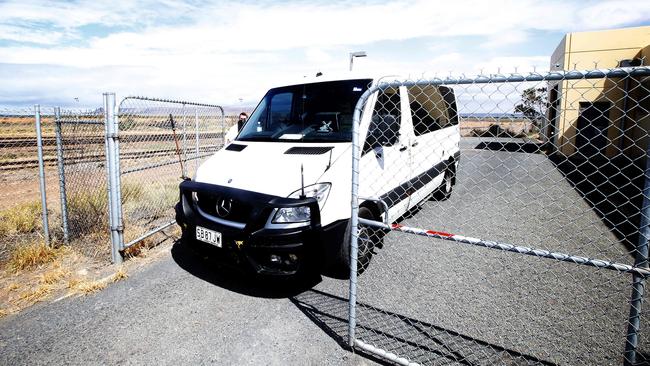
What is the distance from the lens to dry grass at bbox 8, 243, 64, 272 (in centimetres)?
428

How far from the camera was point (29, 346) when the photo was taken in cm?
289

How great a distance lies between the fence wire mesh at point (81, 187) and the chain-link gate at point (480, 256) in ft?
11.5

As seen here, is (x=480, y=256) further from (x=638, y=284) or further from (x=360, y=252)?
(x=638, y=284)

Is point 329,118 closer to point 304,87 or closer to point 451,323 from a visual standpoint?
point 304,87

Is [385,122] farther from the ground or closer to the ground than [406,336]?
farther from the ground

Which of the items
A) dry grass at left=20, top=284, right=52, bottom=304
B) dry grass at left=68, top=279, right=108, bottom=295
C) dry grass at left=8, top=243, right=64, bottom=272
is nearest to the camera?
dry grass at left=20, top=284, right=52, bottom=304

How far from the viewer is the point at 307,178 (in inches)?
131

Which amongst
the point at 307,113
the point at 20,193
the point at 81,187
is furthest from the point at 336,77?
the point at 20,193

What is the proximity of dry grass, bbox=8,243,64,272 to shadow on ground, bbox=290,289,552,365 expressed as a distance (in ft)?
10.6

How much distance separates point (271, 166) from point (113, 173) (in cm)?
199

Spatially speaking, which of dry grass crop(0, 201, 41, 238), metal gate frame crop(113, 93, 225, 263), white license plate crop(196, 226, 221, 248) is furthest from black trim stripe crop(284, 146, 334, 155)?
dry grass crop(0, 201, 41, 238)

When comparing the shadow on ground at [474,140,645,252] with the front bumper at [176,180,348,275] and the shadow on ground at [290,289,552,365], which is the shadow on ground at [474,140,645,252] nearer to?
the shadow on ground at [290,289,552,365]

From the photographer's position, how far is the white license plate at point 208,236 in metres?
3.37

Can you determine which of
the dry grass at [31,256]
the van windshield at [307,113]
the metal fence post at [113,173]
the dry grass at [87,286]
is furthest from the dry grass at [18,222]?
the van windshield at [307,113]
